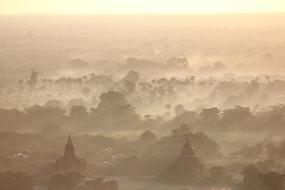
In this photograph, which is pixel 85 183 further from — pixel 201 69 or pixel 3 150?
pixel 201 69

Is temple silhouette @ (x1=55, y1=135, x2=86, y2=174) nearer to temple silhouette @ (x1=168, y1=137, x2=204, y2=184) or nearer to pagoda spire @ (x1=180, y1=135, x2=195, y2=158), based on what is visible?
temple silhouette @ (x1=168, y1=137, x2=204, y2=184)

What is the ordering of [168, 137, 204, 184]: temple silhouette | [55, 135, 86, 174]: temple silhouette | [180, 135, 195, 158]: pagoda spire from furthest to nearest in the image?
[180, 135, 195, 158]: pagoda spire → [168, 137, 204, 184]: temple silhouette → [55, 135, 86, 174]: temple silhouette

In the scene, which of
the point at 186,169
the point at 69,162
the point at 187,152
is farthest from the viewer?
the point at 187,152

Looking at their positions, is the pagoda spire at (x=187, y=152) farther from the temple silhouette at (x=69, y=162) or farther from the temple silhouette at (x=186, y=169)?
the temple silhouette at (x=69, y=162)

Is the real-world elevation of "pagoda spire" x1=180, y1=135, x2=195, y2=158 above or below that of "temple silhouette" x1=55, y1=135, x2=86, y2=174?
above

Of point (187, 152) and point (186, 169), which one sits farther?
point (187, 152)

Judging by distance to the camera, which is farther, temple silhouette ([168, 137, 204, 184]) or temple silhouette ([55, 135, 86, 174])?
temple silhouette ([168, 137, 204, 184])

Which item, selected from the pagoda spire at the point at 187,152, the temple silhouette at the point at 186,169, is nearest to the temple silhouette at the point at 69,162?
the temple silhouette at the point at 186,169

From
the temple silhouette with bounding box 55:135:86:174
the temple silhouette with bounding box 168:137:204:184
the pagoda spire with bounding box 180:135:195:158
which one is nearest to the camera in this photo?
the temple silhouette with bounding box 55:135:86:174

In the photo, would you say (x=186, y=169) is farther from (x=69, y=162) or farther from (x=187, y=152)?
(x=69, y=162)

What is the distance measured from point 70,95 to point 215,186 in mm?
64534

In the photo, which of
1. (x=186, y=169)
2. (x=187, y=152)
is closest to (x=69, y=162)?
(x=186, y=169)

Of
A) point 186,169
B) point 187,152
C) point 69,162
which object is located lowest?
point 186,169

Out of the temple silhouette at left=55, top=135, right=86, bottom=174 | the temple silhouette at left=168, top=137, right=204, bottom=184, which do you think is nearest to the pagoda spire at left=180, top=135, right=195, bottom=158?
the temple silhouette at left=168, top=137, right=204, bottom=184
